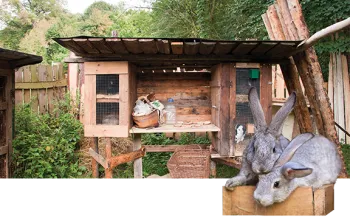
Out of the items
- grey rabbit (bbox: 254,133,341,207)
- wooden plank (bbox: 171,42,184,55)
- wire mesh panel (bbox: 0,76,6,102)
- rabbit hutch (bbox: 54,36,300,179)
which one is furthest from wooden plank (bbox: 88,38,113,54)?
grey rabbit (bbox: 254,133,341,207)

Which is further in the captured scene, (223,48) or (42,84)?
(42,84)

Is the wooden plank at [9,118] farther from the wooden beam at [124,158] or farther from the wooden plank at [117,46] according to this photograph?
the wooden plank at [117,46]

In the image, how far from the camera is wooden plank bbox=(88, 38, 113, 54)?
2.16 meters

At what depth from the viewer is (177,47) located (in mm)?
2318

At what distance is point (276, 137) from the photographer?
2.74ft

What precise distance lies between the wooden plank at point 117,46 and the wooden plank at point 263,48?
1.13 m

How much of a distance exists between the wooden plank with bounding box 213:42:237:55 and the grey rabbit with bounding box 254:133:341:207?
146cm

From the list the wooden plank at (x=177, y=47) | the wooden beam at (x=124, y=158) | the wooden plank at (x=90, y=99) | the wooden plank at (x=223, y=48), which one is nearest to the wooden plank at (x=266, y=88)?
the wooden plank at (x=223, y=48)

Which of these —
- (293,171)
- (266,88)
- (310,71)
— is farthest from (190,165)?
(293,171)

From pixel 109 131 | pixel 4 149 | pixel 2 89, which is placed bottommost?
pixel 4 149

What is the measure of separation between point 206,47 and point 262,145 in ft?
5.46

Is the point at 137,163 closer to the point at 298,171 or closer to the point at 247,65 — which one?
the point at 247,65

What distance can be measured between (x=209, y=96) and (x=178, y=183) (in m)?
2.93

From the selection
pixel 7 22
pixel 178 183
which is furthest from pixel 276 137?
pixel 7 22
